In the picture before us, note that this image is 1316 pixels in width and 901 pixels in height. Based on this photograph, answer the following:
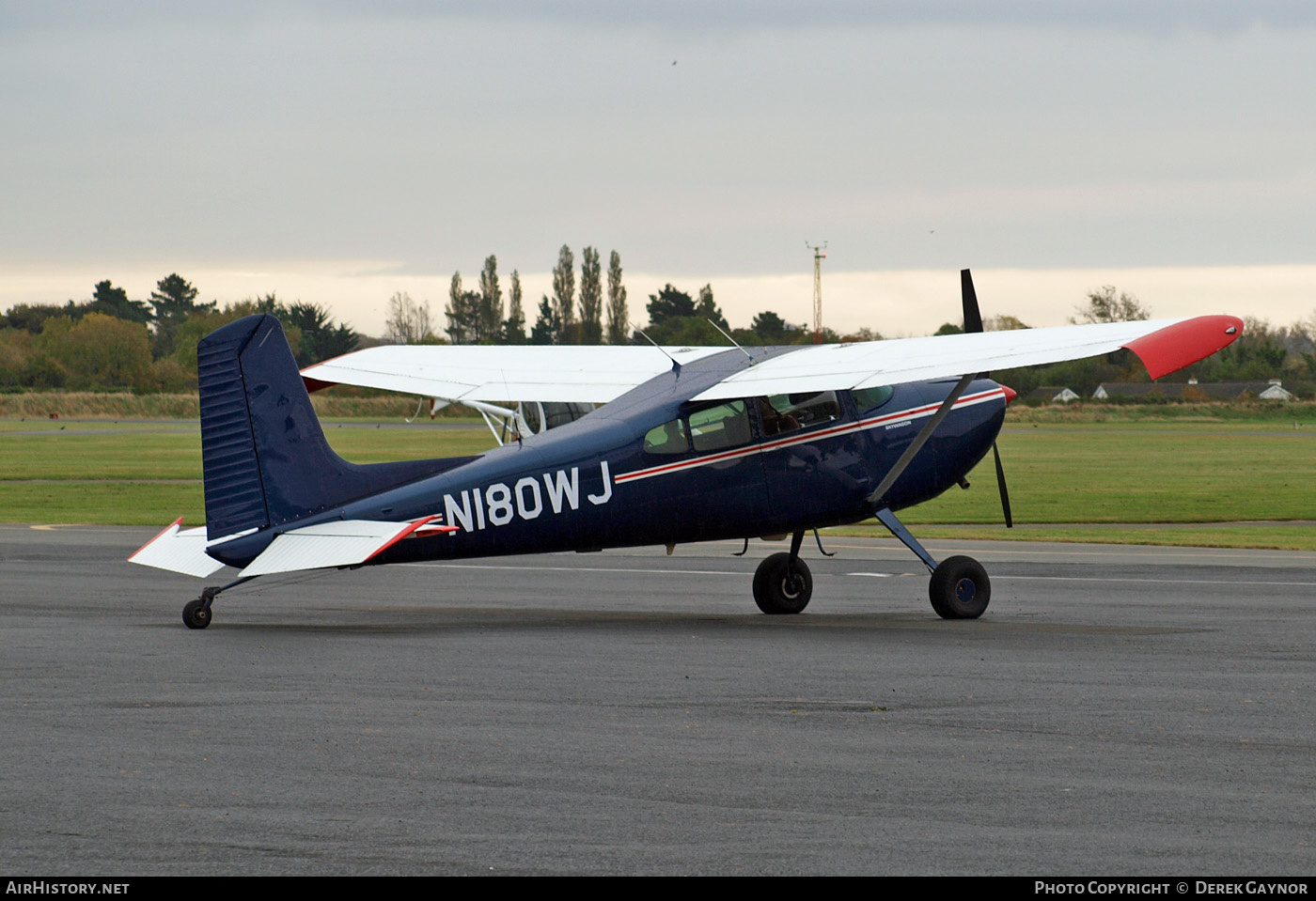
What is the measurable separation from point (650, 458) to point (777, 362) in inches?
75.8

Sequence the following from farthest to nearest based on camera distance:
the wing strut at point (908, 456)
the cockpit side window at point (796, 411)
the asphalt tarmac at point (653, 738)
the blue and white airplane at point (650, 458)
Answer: the wing strut at point (908, 456)
the cockpit side window at point (796, 411)
the blue and white airplane at point (650, 458)
the asphalt tarmac at point (653, 738)

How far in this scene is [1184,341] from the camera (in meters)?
12.2

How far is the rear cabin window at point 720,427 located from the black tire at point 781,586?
154cm

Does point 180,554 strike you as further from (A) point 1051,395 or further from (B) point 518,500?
(A) point 1051,395

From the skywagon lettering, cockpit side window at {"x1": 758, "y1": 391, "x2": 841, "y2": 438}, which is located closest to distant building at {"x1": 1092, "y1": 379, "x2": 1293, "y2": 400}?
cockpit side window at {"x1": 758, "y1": 391, "x2": 841, "y2": 438}

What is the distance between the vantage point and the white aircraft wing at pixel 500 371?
1653 centimetres

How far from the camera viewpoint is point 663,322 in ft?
507

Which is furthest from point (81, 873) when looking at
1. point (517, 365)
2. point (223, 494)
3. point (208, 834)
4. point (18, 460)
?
point (18, 460)

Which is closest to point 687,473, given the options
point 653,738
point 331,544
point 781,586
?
point 781,586

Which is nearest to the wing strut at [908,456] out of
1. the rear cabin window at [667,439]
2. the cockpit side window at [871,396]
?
the cockpit side window at [871,396]

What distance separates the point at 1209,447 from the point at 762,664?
186 ft

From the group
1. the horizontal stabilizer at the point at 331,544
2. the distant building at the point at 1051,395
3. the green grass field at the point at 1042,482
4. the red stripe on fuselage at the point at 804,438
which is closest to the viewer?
the horizontal stabilizer at the point at 331,544

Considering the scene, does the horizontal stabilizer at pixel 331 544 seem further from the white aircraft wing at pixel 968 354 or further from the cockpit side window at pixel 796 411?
the cockpit side window at pixel 796 411
